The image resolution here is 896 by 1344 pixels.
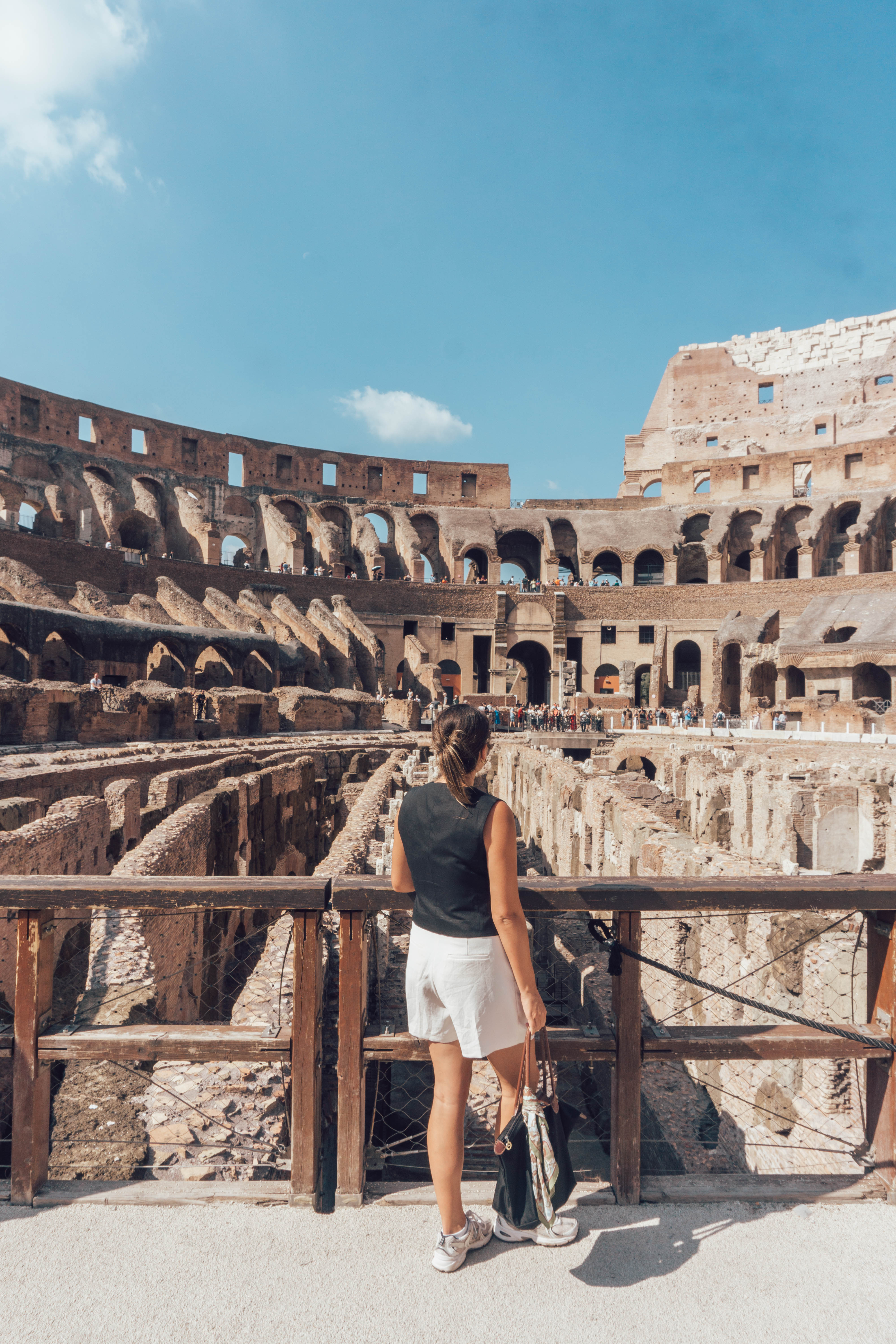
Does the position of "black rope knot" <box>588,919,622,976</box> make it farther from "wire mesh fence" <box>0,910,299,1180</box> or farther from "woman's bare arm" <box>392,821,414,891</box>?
"wire mesh fence" <box>0,910,299,1180</box>

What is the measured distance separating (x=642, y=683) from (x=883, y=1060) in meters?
36.5

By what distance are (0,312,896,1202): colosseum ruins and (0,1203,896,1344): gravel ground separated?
27cm

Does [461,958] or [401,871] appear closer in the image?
[461,958]

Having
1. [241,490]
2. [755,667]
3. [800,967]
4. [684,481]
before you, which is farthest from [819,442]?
[800,967]

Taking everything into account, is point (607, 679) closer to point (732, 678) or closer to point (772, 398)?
point (732, 678)

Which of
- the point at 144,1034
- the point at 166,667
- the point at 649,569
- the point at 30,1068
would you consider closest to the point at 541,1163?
the point at 144,1034

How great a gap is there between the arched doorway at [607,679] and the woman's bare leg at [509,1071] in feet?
119

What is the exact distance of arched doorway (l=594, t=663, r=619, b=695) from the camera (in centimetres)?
3812

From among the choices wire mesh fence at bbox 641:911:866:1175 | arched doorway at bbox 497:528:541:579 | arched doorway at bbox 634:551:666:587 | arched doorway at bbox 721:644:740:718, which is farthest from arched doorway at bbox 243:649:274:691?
wire mesh fence at bbox 641:911:866:1175

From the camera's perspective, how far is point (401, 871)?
7.27ft

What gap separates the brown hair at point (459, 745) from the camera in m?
2.12

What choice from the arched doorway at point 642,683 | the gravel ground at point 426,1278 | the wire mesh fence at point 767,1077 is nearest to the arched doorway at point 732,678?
the arched doorway at point 642,683

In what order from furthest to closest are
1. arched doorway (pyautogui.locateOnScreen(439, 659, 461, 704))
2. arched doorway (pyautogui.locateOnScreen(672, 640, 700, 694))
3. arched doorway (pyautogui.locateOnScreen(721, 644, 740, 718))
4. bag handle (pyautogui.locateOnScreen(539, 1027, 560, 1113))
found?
arched doorway (pyautogui.locateOnScreen(672, 640, 700, 694))
arched doorway (pyautogui.locateOnScreen(439, 659, 461, 704))
arched doorway (pyautogui.locateOnScreen(721, 644, 740, 718))
bag handle (pyautogui.locateOnScreen(539, 1027, 560, 1113))

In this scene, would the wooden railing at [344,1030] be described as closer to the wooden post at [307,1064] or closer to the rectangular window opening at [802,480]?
the wooden post at [307,1064]
